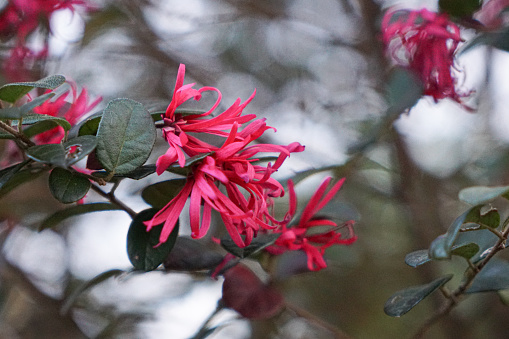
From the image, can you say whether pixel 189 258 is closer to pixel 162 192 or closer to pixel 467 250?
pixel 162 192

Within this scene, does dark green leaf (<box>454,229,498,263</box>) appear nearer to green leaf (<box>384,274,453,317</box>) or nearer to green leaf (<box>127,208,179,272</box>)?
green leaf (<box>384,274,453,317</box>)

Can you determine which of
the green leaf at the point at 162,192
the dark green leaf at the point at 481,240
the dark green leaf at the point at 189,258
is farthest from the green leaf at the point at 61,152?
the dark green leaf at the point at 481,240

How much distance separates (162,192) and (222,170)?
0.40 ft

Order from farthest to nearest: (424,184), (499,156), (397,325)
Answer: (397,325) → (424,184) → (499,156)

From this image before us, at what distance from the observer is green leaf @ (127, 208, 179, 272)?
624mm

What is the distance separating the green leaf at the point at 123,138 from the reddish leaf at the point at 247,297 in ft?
1.14

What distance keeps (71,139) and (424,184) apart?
1.35m

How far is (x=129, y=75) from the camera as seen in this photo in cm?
180

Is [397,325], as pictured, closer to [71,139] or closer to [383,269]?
[383,269]

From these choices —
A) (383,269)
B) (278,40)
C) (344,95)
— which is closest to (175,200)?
(344,95)

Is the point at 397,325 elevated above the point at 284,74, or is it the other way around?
the point at 284,74

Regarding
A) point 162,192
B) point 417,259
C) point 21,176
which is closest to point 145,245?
point 162,192

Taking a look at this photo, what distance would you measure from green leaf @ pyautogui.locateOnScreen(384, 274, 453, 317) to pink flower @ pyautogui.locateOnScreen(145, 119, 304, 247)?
0.21m

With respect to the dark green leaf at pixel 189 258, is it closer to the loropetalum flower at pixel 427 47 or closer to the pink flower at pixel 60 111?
the pink flower at pixel 60 111
